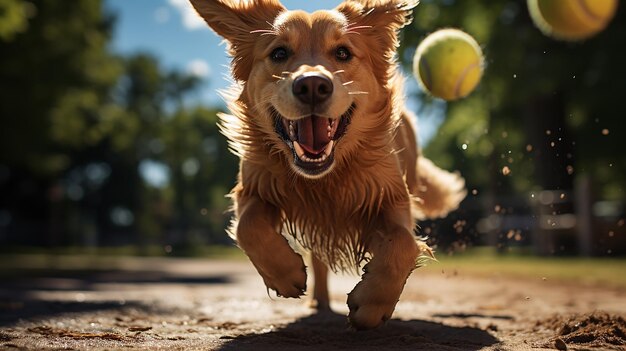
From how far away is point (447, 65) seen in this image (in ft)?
19.1

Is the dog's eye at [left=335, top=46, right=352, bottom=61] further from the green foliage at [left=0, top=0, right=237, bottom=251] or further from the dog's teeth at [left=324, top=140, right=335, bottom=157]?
the green foliage at [left=0, top=0, right=237, bottom=251]

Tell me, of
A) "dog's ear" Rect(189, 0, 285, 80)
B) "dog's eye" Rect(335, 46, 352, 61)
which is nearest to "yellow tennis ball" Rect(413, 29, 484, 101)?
"dog's ear" Rect(189, 0, 285, 80)

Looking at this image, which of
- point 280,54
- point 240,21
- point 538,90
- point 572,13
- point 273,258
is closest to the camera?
point 273,258

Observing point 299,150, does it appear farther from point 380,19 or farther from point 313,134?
point 380,19

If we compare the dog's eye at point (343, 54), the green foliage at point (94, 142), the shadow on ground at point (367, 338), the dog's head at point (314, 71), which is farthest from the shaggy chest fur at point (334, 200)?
the green foliage at point (94, 142)

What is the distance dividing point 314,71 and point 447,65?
237 cm

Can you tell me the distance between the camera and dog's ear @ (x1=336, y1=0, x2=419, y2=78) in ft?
14.9

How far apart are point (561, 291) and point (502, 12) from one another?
43.5 ft

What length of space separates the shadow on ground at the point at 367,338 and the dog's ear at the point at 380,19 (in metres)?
1.78

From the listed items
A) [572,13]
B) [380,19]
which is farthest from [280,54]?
[572,13]

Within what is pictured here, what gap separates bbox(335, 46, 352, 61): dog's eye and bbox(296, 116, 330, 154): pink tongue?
19.5 inches

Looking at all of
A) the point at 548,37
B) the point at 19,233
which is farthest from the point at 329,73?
the point at 19,233

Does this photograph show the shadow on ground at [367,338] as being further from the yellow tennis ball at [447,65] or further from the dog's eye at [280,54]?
the yellow tennis ball at [447,65]

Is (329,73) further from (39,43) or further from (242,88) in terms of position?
(39,43)
